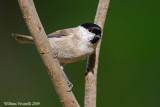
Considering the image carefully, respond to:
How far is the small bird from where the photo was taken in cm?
174

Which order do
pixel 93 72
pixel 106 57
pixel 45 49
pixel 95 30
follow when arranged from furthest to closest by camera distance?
pixel 106 57 → pixel 95 30 → pixel 93 72 → pixel 45 49

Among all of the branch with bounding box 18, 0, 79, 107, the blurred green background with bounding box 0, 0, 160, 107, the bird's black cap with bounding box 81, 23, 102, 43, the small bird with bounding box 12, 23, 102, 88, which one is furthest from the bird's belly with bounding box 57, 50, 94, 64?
the blurred green background with bounding box 0, 0, 160, 107

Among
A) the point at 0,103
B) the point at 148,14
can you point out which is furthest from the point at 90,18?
the point at 0,103

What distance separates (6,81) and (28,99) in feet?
1.09

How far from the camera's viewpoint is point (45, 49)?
1.26 meters

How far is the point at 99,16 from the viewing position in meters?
1.70

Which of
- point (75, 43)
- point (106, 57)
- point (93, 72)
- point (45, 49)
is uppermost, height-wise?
point (45, 49)

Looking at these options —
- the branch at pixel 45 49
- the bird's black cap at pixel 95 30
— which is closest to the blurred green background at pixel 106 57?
the bird's black cap at pixel 95 30

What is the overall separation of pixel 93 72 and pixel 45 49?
48 centimetres

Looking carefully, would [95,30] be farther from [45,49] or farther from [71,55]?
[45,49]

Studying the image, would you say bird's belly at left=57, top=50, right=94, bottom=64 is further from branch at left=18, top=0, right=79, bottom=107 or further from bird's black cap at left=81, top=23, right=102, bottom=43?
branch at left=18, top=0, right=79, bottom=107

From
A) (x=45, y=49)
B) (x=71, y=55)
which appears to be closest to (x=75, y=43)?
(x=71, y=55)

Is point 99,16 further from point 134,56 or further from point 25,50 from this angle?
point 25,50

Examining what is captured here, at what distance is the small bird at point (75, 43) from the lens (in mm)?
1735
